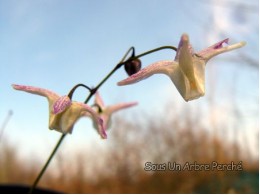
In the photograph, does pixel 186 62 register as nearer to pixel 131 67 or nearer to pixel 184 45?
pixel 184 45

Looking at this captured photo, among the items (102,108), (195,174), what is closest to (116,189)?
(195,174)

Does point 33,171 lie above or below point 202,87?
below

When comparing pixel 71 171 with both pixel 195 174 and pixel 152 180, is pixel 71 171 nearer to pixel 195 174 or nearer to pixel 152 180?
pixel 152 180

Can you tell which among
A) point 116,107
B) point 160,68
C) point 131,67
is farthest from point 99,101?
point 160,68

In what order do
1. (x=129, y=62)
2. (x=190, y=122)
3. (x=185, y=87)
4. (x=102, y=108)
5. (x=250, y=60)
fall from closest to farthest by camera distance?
(x=185, y=87) → (x=129, y=62) → (x=102, y=108) → (x=250, y=60) → (x=190, y=122)

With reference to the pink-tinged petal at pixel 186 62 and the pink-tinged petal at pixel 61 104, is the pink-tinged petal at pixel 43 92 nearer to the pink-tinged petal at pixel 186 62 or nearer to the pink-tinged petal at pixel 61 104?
the pink-tinged petal at pixel 61 104

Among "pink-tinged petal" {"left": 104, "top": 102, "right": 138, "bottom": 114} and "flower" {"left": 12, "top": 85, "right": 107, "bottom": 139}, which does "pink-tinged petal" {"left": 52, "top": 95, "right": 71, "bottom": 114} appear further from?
"pink-tinged petal" {"left": 104, "top": 102, "right": 138, "bottom": 114}

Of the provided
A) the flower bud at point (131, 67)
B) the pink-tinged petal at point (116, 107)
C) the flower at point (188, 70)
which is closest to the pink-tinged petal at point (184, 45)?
the flower at point (188, 70)
